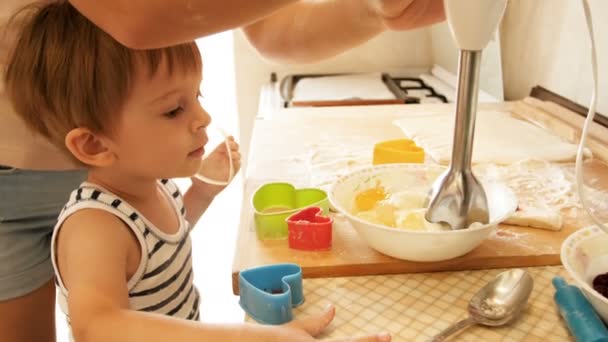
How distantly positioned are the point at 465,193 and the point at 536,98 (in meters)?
0.78

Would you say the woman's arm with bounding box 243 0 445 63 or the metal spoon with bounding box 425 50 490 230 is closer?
the metal spoon with bounding box 425 50 490 230

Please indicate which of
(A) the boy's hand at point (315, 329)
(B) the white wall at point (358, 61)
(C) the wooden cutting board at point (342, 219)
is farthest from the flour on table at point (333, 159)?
(B) the white wall at point (358, 61)

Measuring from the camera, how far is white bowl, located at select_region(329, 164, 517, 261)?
2.00ft

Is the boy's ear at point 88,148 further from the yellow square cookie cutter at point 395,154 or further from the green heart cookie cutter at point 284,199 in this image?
the yellow square cookie cutter at point 395,154

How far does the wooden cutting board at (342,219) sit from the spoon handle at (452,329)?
0.11 m

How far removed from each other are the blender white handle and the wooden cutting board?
0.86ft

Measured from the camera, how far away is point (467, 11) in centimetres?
54

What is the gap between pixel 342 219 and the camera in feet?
2.51

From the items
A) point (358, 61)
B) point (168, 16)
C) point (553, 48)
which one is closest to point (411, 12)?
point (168, 16)

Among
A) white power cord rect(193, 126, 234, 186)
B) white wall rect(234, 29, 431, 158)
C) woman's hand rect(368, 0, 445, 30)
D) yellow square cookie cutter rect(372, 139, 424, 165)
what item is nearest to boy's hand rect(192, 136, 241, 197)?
white power cord rect(193, 126, 234, 186)

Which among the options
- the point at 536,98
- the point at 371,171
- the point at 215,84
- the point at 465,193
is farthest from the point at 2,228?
the point at 215,84

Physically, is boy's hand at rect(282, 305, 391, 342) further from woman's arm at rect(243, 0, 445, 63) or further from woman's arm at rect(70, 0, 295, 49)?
woman's arm at rect(243, 0, 445, 63)

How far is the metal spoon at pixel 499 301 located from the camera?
542mm

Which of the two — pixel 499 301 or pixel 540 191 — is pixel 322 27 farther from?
pixel 499 301
